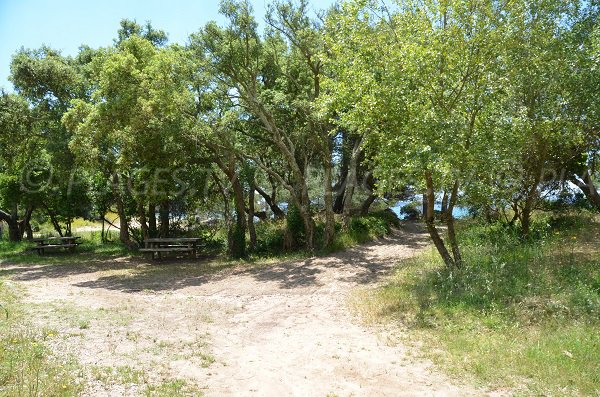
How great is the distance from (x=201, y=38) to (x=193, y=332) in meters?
9.22

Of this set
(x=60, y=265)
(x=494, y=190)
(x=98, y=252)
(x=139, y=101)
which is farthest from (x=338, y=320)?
(x=98, y=252)

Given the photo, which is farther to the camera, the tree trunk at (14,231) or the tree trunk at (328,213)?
the tree trunk at (14,231)

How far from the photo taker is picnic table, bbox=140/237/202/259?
606 inches

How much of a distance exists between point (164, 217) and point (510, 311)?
45.0ft

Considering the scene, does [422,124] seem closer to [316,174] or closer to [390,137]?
[390,137]

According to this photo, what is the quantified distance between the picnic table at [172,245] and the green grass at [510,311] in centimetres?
778

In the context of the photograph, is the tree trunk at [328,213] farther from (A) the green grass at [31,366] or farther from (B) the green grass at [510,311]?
(A) the green grass at [31,366]

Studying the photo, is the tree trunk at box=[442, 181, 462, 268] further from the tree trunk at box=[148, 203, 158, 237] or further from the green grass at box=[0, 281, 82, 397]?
the tree trunk at box=[148, 203, 158, 237]

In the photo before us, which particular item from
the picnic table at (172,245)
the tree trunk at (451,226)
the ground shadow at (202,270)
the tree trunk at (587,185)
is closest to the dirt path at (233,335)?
the ground shadow at (202,270)

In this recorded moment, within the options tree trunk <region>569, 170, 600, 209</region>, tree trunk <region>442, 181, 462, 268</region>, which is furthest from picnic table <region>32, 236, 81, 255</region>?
tree trunk <region>569, 170, 600, 209</region>

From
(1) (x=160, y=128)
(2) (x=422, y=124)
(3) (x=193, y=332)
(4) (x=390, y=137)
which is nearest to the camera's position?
(3) (x=193, y=332)

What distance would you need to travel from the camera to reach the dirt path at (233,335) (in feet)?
16.0

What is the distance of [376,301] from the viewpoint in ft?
26.7

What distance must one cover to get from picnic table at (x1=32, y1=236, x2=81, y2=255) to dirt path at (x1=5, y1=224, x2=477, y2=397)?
6475 millimetres
